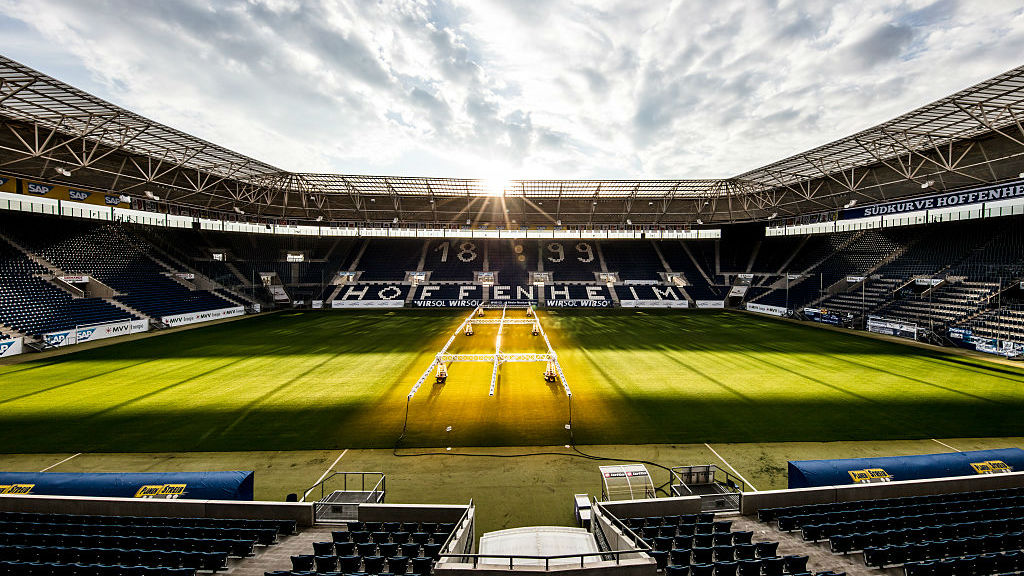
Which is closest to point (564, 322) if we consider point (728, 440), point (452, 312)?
point (452, 312)

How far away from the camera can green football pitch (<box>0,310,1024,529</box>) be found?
1050 centimetres

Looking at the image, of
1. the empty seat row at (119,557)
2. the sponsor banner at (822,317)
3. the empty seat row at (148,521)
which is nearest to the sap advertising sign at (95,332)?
the empty seat row at (148,521)

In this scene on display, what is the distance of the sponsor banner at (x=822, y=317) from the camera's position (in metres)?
35.0

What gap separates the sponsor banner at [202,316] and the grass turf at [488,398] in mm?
7487

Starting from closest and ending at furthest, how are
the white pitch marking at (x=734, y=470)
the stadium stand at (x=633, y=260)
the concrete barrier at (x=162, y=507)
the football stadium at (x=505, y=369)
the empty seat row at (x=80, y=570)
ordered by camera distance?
the empty seat row at (x=80, y=570), the football stadium at (x=505, y=369), the concrete barrier at (x=162, y=507), the white pitch marking at (x=734, y=470), the stadium stand at (x=633, y=260)

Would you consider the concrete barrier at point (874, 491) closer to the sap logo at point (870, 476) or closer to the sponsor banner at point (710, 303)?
the sap logo at point (870, 476)

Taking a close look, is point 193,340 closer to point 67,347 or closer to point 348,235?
point 67,347

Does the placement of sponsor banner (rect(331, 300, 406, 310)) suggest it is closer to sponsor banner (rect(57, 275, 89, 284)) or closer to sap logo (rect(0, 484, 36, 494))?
sponsor banner (rect(57, 275, 89, 284))

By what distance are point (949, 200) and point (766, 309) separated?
1869 cm

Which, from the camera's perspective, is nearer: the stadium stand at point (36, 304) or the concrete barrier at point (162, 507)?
the concrete barrier at point (162, 507)

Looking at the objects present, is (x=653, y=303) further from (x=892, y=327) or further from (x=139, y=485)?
(x=139, y=485)

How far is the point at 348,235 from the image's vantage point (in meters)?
53.9

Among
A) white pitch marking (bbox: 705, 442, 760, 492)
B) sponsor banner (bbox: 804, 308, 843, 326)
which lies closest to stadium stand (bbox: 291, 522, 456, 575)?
white pitch marking (bbox: 705, 442, 760, 492)

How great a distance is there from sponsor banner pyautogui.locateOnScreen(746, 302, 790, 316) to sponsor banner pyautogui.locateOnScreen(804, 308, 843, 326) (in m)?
2.22
